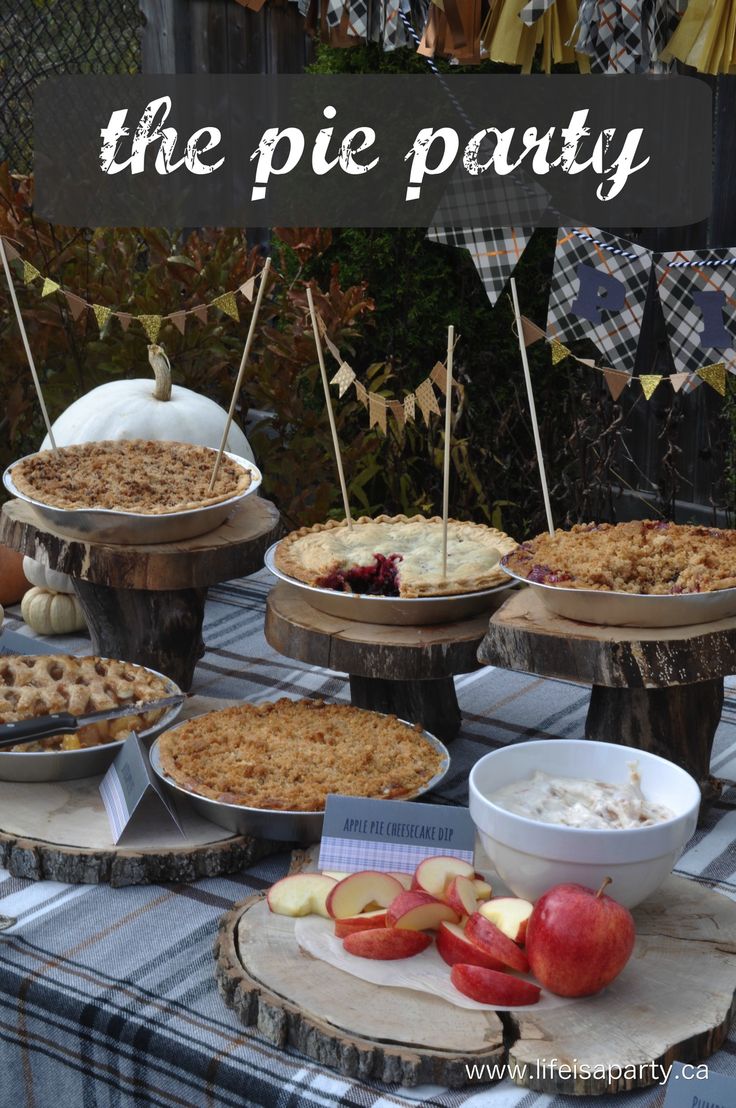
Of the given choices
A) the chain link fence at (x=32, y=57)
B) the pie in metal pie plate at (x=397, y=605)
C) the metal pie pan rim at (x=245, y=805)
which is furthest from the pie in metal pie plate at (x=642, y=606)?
the chain link fence at (x=32, y=57)

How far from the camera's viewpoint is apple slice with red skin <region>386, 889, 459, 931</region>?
140 centimetres

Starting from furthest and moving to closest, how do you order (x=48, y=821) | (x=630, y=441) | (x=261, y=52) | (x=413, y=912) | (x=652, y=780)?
(x=261, y=52), (x=630, y=441), (x=48, y=821), (x=652, y=780), (x=413, y=912)

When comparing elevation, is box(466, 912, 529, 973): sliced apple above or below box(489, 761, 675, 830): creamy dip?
below

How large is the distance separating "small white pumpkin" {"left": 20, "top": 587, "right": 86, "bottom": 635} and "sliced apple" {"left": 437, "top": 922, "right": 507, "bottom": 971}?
1.64m

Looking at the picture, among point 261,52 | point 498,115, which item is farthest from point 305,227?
point 261,52

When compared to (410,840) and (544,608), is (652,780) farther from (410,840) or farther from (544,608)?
(544,608)

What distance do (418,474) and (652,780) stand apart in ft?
10.7

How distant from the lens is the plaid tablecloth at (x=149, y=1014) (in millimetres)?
1303

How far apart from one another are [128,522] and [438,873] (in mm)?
1057

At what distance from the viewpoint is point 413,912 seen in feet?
4.60

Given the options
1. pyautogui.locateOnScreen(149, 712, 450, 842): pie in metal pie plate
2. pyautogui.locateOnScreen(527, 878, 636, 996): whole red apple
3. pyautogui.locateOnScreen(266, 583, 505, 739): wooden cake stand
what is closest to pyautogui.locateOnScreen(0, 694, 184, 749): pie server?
pyautogui.locateOnScreen(149, 712, 450, 842): pie in metal pie plate

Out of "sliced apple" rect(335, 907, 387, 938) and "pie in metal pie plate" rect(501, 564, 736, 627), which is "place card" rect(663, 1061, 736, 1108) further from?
"pie in metal pie plate" rect(501, 564, 736, 627)

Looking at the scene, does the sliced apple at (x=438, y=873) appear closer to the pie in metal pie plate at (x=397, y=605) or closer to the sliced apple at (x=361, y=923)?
the sliced apple at (x=361, y=923)

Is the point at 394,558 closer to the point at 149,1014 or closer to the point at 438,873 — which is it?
the point at 438,873
